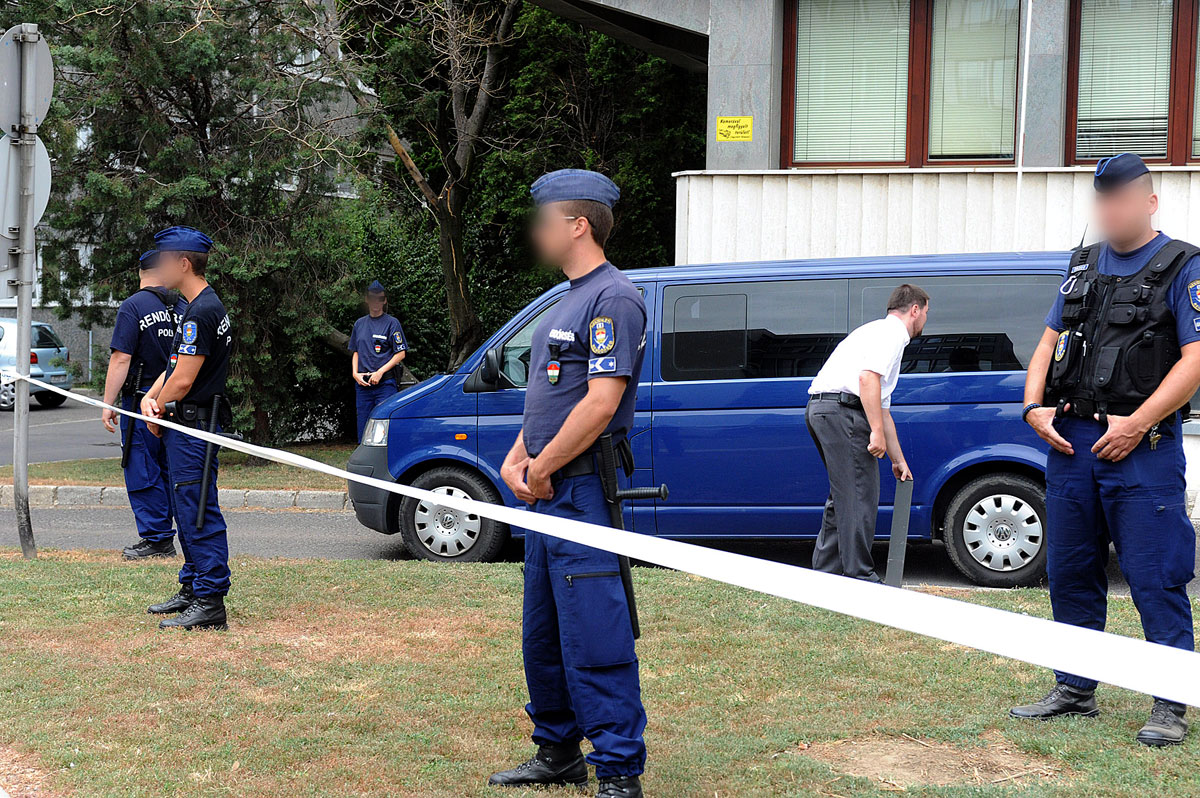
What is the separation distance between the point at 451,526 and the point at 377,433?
2.92 feet

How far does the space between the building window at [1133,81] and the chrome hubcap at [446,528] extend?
768 centimetres

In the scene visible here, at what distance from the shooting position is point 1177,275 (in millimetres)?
3852

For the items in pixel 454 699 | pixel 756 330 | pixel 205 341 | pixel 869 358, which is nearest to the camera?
pixel 454 699

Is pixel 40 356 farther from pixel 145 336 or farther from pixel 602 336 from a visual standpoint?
pixel 602 336

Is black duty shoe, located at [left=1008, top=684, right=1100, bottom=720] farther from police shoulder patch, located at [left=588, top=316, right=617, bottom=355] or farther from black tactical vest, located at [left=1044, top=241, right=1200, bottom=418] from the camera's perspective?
police shoulder patch, located at [left=588, top=316, right=617, bottom=355]

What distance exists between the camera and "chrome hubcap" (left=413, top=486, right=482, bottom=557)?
7.89 meters

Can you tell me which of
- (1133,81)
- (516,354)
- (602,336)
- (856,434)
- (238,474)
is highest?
(1133,81)

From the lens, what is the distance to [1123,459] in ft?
12.8

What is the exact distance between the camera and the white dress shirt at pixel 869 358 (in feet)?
20.6

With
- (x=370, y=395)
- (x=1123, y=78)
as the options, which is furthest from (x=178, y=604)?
(x=1123, y=78)

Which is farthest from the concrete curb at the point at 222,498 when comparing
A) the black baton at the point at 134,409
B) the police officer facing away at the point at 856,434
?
the police officer facing away at the point at 856,434

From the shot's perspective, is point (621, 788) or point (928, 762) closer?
point (621, 788)

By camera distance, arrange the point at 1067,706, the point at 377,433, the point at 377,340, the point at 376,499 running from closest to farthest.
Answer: the point at 1067,706 → the point at 376,499 → the point at 377,433 → the point at 377,340

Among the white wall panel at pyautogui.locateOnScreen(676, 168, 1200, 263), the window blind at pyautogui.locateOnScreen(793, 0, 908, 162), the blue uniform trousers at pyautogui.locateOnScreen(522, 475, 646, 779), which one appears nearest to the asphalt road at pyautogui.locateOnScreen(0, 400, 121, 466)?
the white wall panel at pyautogui.locateOnScreen(676, 168, 1200, 263)
